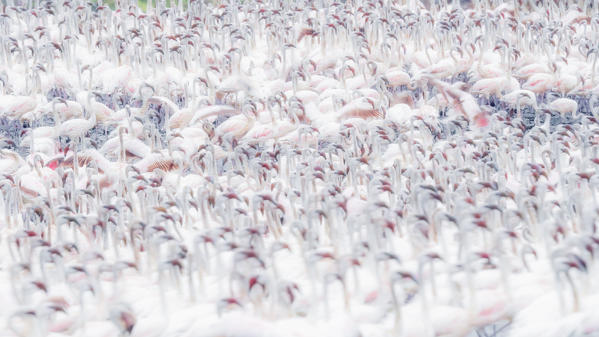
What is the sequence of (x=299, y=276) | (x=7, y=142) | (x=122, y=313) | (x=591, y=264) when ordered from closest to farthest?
(x=122, y=313) → (x=591, y=264) → (x=299, y=276) → (x=7, y=142)

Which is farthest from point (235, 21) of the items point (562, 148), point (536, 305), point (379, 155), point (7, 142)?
point (536, 305)

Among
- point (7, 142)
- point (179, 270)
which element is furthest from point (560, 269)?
point (7, 142)

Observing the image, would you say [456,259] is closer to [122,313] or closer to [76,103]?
[122,313]

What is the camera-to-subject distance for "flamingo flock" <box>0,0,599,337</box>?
4.33 m

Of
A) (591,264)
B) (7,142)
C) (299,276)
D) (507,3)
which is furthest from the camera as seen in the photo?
(507,3)

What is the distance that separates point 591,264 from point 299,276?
1.48 metres

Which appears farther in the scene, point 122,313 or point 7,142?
point 7,142

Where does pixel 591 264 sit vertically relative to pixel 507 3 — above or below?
A: below

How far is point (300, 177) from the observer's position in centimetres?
576

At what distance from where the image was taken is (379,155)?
6.59m

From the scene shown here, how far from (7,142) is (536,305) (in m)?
4.91

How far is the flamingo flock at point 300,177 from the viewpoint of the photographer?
171 inches

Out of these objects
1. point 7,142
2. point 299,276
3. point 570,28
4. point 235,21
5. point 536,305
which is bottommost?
point 536,305

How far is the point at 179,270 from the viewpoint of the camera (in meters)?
4.57
